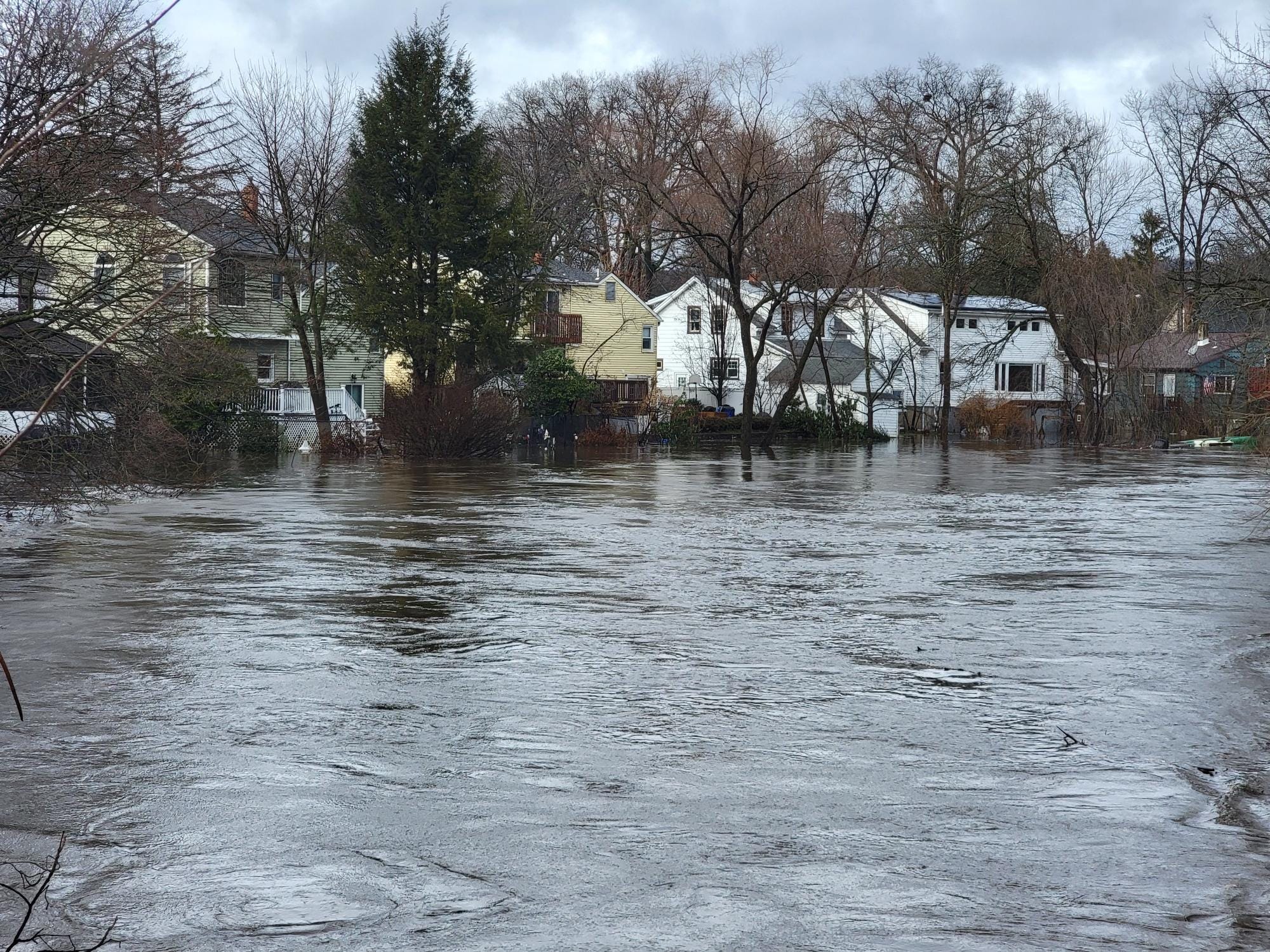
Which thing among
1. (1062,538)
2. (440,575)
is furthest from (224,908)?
(1062,538)

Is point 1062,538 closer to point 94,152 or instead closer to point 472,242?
point 94,152

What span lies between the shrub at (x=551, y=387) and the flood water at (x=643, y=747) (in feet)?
120

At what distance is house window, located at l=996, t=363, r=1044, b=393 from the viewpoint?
8188 centimetres

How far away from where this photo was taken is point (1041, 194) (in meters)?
61.5

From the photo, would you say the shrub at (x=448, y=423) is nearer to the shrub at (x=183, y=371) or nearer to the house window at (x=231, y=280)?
the shrub at (x=183, y=371)

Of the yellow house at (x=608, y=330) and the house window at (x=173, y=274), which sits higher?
the yellow house at (x=608, y=330)

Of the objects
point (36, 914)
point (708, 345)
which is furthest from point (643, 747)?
point (708, 345)

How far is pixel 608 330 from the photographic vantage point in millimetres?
71938

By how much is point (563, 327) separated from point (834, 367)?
1588cm

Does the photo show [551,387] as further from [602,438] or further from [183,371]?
[183,371]

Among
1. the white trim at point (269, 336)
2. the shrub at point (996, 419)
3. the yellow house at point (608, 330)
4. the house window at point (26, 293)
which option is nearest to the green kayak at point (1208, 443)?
the shrub at point (996, 419)

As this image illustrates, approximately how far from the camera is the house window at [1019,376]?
269ft

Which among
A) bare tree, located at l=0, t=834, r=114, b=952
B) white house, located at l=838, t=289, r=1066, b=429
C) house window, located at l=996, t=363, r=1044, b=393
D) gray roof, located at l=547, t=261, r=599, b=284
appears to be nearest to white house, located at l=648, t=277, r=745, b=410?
gray roof, located at l=547, t=261, r=599, b=284

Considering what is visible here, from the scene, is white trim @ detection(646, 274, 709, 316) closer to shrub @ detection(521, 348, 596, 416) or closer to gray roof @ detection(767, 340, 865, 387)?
gray roof @ detection(767, 340, 865, 387)
